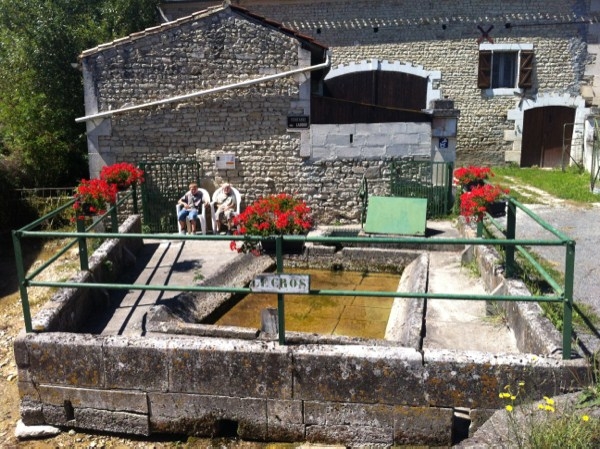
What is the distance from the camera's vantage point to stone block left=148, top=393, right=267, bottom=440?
4246 millimetres

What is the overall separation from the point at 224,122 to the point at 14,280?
424 cm

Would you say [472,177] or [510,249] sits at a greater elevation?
[472,177]

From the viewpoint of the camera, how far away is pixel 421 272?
22.8ft

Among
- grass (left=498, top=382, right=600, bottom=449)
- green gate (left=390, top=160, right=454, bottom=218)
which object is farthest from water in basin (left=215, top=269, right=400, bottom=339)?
green gate (left=390, top=160, right=454, bottom=218)

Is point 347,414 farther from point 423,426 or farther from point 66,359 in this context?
point 66,359

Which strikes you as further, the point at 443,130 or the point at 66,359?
the point at 443,130

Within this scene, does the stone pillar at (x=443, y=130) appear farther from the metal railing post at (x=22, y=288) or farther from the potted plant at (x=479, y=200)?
the metal railing post at (x=22, y=288)

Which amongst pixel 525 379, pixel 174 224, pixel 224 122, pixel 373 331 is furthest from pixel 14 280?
pixel 525 379

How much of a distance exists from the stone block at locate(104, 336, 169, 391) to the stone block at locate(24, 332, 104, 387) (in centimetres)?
10

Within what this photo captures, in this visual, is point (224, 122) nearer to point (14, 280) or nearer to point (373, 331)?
point (14, 280)

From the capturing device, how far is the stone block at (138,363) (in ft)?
14.1

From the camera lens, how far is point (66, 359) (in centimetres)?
438

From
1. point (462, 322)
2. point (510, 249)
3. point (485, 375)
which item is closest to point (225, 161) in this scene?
point (462, 322)

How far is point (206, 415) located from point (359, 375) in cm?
118
